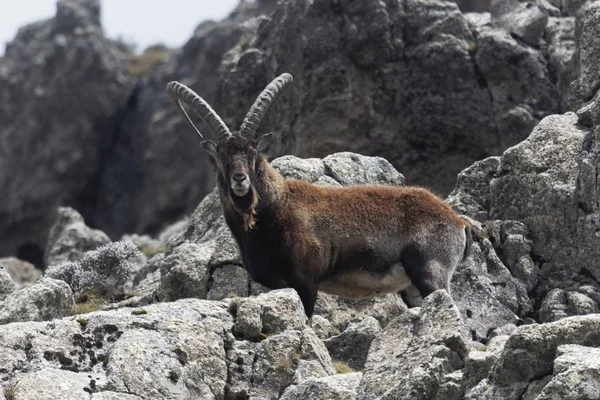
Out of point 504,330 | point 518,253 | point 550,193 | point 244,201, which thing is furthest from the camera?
point 550,193

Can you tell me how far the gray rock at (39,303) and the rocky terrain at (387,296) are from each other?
3cm

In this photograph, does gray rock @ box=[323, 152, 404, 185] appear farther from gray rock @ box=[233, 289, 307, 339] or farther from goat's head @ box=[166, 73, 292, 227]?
gray rock @ box=[233, 289, 307, 339]

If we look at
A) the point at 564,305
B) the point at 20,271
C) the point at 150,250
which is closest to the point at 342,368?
the point at 564,305

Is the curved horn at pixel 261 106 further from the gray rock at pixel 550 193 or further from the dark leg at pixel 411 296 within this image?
the gray rock at pixel 550 193

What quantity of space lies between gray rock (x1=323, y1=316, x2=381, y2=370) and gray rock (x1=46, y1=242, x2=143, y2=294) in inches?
279

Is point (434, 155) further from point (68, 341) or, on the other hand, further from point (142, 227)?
point (142, 227)

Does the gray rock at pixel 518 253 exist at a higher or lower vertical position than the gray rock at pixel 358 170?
lower

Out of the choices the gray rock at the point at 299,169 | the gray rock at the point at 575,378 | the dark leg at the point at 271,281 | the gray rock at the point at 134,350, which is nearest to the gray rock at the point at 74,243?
the gray rock at the point at 299,169

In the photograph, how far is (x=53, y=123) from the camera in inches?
2179

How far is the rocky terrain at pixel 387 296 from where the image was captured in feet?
37.5

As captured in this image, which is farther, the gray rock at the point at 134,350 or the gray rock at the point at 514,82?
the gray rock at the point at 514,82

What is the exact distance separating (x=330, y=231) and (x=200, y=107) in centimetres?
299

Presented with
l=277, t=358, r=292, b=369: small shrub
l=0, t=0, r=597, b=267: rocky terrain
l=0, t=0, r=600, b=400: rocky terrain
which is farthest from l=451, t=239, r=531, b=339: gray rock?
l=0, t=0, r=597, b=267: rocky terrain

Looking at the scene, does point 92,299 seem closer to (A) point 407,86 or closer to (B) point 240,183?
(B) point 240,183
